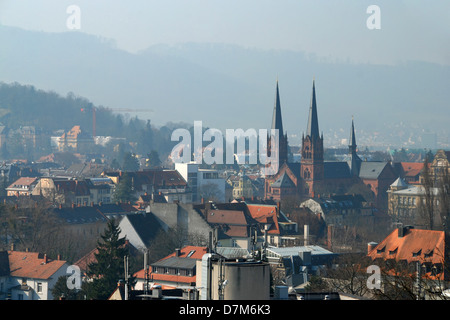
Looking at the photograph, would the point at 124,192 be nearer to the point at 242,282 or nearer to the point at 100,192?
the point at 100,192

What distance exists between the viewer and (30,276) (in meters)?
33.0

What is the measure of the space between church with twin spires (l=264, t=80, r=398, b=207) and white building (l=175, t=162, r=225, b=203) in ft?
16.0

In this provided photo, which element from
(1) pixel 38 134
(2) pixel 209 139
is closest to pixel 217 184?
(2) pixel 209 139

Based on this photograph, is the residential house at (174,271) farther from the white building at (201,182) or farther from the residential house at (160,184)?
the white building at (201,182)

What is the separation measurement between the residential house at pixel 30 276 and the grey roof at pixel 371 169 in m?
66.4

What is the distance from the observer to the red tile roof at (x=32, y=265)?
3294 centimetres

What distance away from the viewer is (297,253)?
119 feet

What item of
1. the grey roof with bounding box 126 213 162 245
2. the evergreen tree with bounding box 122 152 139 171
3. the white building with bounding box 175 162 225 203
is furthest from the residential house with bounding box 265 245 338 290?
the evergreen tree with bounding box 122 152 139 171

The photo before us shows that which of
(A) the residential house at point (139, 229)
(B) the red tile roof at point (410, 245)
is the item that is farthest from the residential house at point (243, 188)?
(B) the red tile roof at point (410, 245)

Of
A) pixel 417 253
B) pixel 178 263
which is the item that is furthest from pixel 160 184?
pixel 417 253

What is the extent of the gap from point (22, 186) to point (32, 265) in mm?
52283

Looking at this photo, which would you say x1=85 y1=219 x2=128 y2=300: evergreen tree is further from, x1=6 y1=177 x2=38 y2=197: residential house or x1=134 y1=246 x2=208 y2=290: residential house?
x1=6 y1=177 x2=38 y2=197: residential house

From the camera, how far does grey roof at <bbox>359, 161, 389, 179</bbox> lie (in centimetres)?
9806
